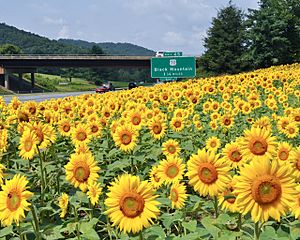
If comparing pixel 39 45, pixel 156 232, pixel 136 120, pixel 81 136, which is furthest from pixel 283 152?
pixel 39 45

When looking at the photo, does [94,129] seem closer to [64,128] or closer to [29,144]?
[64,128]

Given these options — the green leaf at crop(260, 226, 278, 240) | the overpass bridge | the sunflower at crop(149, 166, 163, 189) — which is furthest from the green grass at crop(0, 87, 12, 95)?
the green leaf at crop(260, 226, 278, 240)

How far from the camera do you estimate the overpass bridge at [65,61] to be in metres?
79.1

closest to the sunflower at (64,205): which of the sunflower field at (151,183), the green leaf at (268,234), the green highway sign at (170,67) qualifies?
the sunflower field at (151,183)

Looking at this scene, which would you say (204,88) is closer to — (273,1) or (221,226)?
(221,226)

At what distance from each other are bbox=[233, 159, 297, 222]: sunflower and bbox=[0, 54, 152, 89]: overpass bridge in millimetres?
76684

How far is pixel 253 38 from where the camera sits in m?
36.1

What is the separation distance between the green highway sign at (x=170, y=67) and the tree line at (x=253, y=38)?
56.9 ft

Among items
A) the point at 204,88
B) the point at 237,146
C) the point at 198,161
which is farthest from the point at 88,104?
the point at 198,161

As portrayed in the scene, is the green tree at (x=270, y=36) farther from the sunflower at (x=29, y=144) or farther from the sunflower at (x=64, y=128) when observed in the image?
the sunflower at (x=29, y=144)

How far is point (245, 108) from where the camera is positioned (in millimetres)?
6922

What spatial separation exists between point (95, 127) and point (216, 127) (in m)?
1.94

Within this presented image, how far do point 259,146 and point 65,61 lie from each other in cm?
7978

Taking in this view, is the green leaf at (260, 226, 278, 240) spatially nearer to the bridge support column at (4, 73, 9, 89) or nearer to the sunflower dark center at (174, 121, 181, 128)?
the sunflower dark center at (174, 121, 181, 128)
